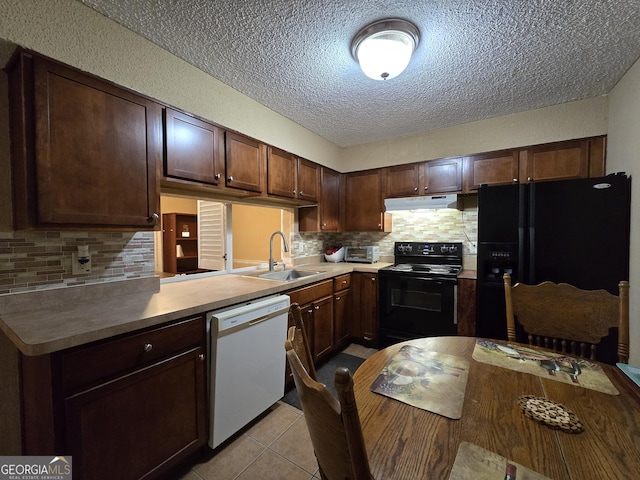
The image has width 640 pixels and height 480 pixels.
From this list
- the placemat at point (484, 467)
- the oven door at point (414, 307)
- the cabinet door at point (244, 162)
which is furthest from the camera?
the oven door at point (414, 307)

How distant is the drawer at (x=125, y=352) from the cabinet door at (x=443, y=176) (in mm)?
2476

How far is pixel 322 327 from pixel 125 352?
1603mm

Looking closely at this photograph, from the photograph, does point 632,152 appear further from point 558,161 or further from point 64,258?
point 64,258

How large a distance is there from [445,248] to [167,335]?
106 inches

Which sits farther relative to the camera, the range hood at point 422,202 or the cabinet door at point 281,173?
the range hood at point 422,202

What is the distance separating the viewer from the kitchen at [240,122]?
1.27 meters

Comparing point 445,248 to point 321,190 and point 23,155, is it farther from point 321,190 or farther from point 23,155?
point 23,155

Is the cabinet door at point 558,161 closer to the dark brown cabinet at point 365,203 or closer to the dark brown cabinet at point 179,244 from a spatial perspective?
the dark brown cabinet at point 365,203

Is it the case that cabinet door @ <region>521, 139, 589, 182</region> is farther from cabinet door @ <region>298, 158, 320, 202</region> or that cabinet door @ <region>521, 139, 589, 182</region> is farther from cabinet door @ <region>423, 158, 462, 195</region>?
cabinet door @ <region>298, 158, 320, 202</region>

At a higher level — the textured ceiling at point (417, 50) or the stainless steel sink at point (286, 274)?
the textured ceiling at point (417, 50)

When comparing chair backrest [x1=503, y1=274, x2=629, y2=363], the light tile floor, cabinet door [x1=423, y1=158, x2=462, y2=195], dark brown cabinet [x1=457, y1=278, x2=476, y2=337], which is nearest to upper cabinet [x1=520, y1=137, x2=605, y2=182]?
cabinet door [x1=423, y1=158, x2=462, y2=195]

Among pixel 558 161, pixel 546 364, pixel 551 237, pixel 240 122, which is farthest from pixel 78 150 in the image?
pixel 558 161

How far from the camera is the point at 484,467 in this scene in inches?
22.5

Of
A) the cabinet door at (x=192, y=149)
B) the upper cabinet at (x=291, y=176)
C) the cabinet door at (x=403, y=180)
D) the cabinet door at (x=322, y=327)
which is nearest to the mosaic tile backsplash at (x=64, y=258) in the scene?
the cabinet door at (x=192, y=149)
